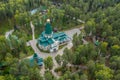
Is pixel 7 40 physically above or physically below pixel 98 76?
above

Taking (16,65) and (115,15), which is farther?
(115,15)

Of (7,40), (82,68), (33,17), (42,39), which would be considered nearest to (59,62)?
(82,68)

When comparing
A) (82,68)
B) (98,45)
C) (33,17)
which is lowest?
(82,68)

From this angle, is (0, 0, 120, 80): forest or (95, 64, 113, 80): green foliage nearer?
(95, 64, 113, 80): green foliage

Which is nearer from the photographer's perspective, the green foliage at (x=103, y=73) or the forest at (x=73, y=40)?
the green foliage at (x=103, y=73)

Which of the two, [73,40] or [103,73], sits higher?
[73,40]

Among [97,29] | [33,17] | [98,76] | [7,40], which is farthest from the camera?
[33,17]

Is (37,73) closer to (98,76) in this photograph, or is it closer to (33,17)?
(98,76)

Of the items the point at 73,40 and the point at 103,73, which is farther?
the point at 73,40
